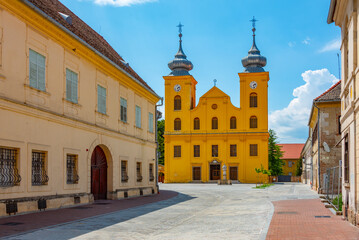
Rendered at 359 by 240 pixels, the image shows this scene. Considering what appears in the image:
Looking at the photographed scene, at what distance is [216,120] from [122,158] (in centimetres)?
4074

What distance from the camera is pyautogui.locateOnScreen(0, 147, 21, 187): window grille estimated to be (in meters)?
14.3

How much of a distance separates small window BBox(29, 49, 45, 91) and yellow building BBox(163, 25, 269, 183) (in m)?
48.5

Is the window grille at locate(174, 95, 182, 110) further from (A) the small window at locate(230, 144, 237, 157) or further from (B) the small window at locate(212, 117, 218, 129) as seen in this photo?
(A) the small window at locate(230, 144, 237, 157)

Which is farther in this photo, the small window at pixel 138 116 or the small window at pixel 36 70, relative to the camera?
the small window at pixel 138 116

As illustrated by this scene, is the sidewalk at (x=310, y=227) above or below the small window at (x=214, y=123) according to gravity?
→ below

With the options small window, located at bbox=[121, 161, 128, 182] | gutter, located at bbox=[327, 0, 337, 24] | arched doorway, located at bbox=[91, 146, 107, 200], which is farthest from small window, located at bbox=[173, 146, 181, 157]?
gutter, located at bbox=[327, 0, 337, 24]

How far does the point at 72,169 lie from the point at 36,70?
486cm

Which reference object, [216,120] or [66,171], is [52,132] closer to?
[66,171]

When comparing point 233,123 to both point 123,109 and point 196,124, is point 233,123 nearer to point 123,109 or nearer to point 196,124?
point 196,124

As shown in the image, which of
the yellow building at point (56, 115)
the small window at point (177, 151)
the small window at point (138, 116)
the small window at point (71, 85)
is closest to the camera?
the yellow building at point (56, 115)

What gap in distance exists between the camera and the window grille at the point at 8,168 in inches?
564

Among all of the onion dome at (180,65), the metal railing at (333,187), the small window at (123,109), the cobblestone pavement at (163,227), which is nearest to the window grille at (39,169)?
the cobblestone pavement at (163,227)

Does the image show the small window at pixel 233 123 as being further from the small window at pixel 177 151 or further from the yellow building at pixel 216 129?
the small window at pixel 177 151

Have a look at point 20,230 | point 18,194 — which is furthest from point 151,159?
point 20,230
